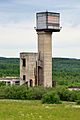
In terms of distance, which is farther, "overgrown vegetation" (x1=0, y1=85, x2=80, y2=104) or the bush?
"overgrown vegetation" (x1=0, y1=85, x2=80, y2=104)

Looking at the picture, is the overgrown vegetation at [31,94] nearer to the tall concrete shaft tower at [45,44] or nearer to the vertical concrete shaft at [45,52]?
the vertical concrete shaft at [45,52]

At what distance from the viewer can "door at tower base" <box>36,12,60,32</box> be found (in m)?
76.9

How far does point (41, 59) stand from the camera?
7762 cm

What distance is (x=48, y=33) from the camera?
77.1 m

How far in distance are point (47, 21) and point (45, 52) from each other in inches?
178

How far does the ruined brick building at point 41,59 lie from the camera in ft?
252

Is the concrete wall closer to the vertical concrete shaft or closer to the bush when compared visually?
the vertical concrete shaft

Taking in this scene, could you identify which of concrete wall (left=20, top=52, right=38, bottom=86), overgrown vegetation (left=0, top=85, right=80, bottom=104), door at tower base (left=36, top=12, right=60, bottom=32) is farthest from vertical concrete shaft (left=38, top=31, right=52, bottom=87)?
overgrown vegetation (left=0, top=85, right=80, bottom=104)

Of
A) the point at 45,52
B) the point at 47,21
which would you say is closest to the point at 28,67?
the point at 45,52

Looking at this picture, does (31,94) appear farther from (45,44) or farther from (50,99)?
(45,44)

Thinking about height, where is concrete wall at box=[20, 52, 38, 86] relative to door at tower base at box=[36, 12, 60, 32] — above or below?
below

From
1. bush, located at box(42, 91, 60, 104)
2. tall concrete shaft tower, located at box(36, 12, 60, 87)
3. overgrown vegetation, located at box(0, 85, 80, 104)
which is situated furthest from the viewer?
tall concrete shaft tower, located at box(36, 12, 60, 87)

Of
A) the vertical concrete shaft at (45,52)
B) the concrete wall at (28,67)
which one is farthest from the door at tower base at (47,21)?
the concrete wall at (28,67)

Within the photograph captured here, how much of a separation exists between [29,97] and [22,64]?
1533 cm
